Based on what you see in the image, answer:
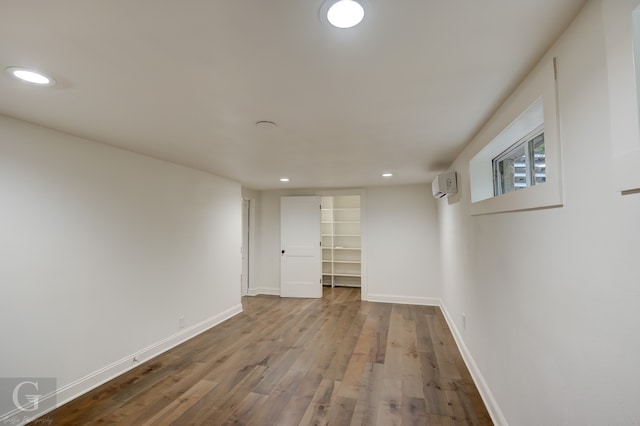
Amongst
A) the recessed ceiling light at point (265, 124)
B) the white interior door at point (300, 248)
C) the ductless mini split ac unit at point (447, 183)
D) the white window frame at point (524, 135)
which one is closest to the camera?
the white window frame at point (524, 135)

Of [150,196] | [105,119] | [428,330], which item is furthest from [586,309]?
[150,196]

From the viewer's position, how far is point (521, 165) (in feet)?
6.82

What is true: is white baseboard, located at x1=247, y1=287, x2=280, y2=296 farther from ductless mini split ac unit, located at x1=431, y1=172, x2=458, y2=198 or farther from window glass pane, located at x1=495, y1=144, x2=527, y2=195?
window glass pane, located at x1=495, y1=144, x2=527, y2=195

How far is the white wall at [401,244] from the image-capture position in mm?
5273

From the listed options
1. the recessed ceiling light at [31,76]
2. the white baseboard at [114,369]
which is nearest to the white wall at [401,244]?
the white baseboard at [114,369]

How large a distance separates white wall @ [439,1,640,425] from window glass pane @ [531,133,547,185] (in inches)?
15.3

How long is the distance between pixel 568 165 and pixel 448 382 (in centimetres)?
233

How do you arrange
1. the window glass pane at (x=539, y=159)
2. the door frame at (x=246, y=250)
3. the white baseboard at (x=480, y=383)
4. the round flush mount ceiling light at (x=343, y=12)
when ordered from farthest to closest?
1. the door frame at (x=246, y=250)
2. the white baseboard at (x=480, y=383)
3. the window glass pane at (x=539, y=159)
4. the round flush mount ceiling light at (x=343, y=12)

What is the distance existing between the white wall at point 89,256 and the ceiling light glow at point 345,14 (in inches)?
98.3

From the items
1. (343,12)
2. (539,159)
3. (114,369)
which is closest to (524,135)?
(539,159)

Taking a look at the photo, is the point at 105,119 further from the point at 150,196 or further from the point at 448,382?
the point at 448,382

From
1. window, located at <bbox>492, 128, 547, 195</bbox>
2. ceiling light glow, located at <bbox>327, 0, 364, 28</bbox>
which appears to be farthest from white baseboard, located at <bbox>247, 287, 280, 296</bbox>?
ceiling light glow, located at <bbox>327, 0, 364, 28</bbox>

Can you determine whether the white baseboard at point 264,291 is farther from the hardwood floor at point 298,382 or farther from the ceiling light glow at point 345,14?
the ceiling light glow at point 345,14

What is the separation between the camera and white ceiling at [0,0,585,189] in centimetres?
100
